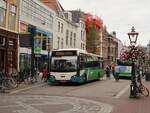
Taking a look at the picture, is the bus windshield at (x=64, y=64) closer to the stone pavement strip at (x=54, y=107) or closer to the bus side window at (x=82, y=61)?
the bus side window at (x=82, y=61)

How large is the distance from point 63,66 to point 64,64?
0.19m

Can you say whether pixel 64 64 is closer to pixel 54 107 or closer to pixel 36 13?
pixel 54 107

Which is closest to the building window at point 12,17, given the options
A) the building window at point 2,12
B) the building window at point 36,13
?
the building window at point 2,12

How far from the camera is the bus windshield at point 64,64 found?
35.1 metres

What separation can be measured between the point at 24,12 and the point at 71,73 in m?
14.5

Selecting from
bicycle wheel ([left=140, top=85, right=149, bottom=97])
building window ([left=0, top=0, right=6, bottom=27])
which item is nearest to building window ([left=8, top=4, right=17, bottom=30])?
building window ([left=0, top=0, right=6, bottom=27])

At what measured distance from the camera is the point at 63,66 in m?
35.2

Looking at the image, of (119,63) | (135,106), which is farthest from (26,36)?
(135,106)

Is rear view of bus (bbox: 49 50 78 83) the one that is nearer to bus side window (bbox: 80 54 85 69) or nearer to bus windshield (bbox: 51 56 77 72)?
bus windshield (bbox: 51 56 77 72)

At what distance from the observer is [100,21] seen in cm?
10056

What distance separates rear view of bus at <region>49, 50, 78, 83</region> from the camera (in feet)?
115

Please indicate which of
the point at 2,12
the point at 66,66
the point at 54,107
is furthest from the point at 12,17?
the point at 54,107

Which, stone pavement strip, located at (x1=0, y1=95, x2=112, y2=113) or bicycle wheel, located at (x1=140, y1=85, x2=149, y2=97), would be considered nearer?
stone pavement strip, located at (x1=0, y1=95, x2=112, y2=113)

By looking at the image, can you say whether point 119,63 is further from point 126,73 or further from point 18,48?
point 18,48
